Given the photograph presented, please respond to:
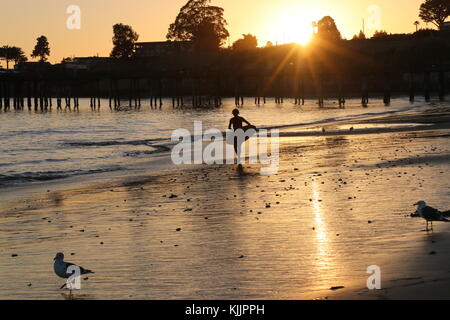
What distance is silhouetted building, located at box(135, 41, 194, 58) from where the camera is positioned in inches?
6860

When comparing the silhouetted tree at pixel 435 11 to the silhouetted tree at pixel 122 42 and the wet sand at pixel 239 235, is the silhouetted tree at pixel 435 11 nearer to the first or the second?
the silhouetted tree at pixel 122 42

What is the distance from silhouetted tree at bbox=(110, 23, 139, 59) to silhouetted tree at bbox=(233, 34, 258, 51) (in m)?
27.4

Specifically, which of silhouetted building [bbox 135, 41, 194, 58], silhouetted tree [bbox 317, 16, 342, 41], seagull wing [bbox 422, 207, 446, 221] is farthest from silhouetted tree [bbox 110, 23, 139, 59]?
seagull wing [bbox 422, 207, 446, 221]

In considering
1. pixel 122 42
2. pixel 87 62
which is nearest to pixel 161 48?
pixel 122 42

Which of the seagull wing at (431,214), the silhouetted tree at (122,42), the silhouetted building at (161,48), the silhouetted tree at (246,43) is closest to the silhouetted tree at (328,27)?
the silhouetted tree at (246,43)

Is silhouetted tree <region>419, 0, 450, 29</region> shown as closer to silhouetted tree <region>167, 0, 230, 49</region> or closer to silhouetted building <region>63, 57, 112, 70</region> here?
silhouetted tree <region>167, 0, 230, 49</region>

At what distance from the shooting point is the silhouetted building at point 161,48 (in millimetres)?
174250

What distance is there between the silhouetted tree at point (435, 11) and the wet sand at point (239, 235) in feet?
449

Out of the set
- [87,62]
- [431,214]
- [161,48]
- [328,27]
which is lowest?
[431,214]

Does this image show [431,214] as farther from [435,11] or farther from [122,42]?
[122,42]

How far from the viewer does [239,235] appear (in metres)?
12.0

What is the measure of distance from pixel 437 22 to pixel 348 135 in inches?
5033

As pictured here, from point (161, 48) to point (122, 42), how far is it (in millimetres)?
9409
